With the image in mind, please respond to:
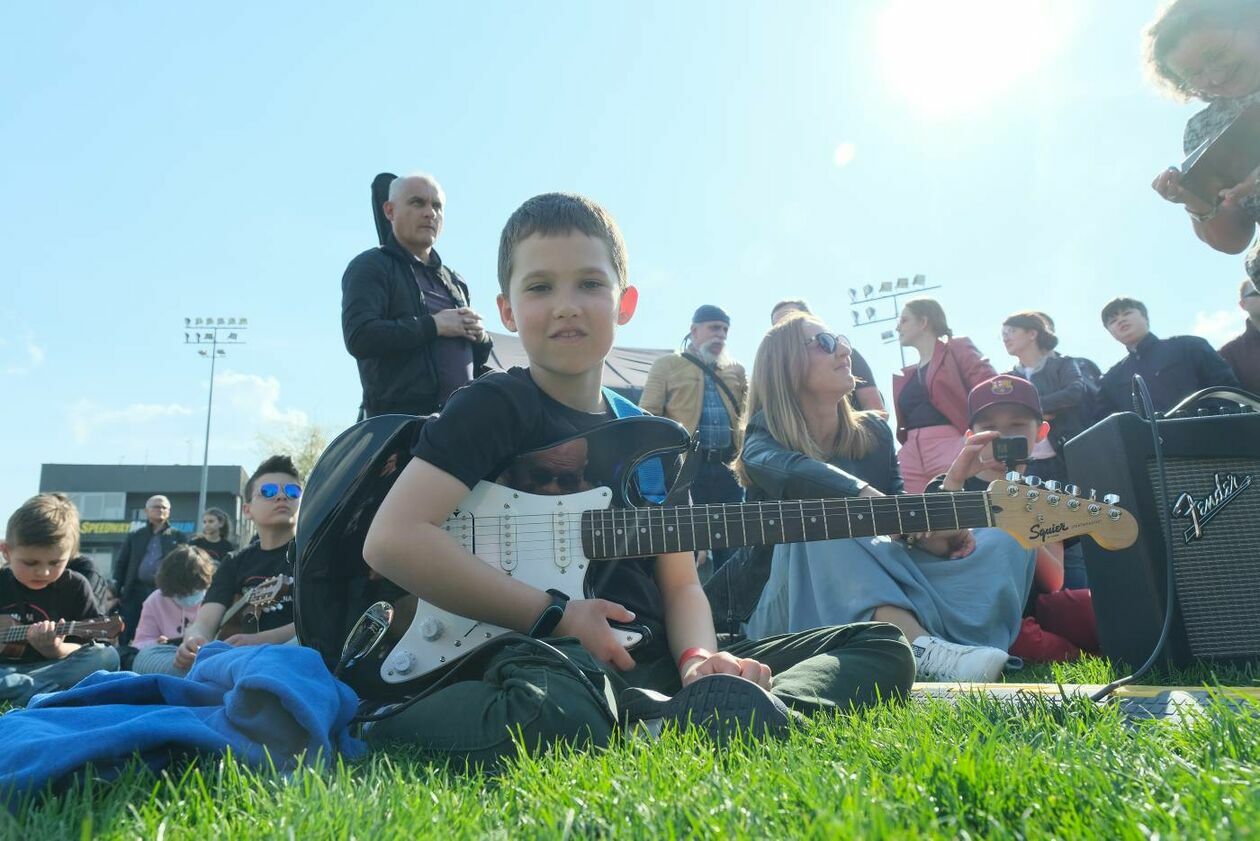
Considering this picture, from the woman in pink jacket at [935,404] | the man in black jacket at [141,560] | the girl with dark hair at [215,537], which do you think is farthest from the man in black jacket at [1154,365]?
the man in black jacket at [141,560]

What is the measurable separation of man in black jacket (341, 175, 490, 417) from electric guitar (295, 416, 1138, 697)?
1.38 m

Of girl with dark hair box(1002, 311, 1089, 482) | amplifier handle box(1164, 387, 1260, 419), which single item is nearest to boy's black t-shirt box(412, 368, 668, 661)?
amplifier handle box(1164, 387, 1260, 419)

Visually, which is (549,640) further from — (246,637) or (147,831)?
(246,637)

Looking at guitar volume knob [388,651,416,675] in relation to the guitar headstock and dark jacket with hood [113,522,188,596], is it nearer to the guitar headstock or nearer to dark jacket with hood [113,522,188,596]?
the guitar headstock

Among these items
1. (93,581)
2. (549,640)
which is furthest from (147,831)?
(93,581)

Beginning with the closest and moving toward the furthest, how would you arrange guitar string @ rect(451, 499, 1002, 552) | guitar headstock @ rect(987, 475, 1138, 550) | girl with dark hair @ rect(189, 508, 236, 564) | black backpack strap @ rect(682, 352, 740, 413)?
guitar string @ rect(451, 499, 1002, 552) → guitar headstock @ rect(987, 475, 1138, 550) → black backpack strap @ rect(682, 352, 740, 413) → girl with dark hair @ rect(189, 508, 236, 564)

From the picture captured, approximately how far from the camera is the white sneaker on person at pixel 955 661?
10.3 ft

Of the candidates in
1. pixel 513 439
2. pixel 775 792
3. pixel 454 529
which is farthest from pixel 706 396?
pixel 775 792

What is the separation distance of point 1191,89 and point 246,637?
462 centimetres

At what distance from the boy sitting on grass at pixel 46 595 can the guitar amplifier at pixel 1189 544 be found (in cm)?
484

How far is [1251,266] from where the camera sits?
3064 mm

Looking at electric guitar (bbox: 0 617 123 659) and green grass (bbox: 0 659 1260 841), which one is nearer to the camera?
green grass (bbox: 0 659 1260 841)

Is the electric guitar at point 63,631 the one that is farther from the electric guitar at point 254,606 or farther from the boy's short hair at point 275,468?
the boy's short hair at point 275,468

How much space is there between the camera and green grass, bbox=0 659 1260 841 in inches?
41.1
